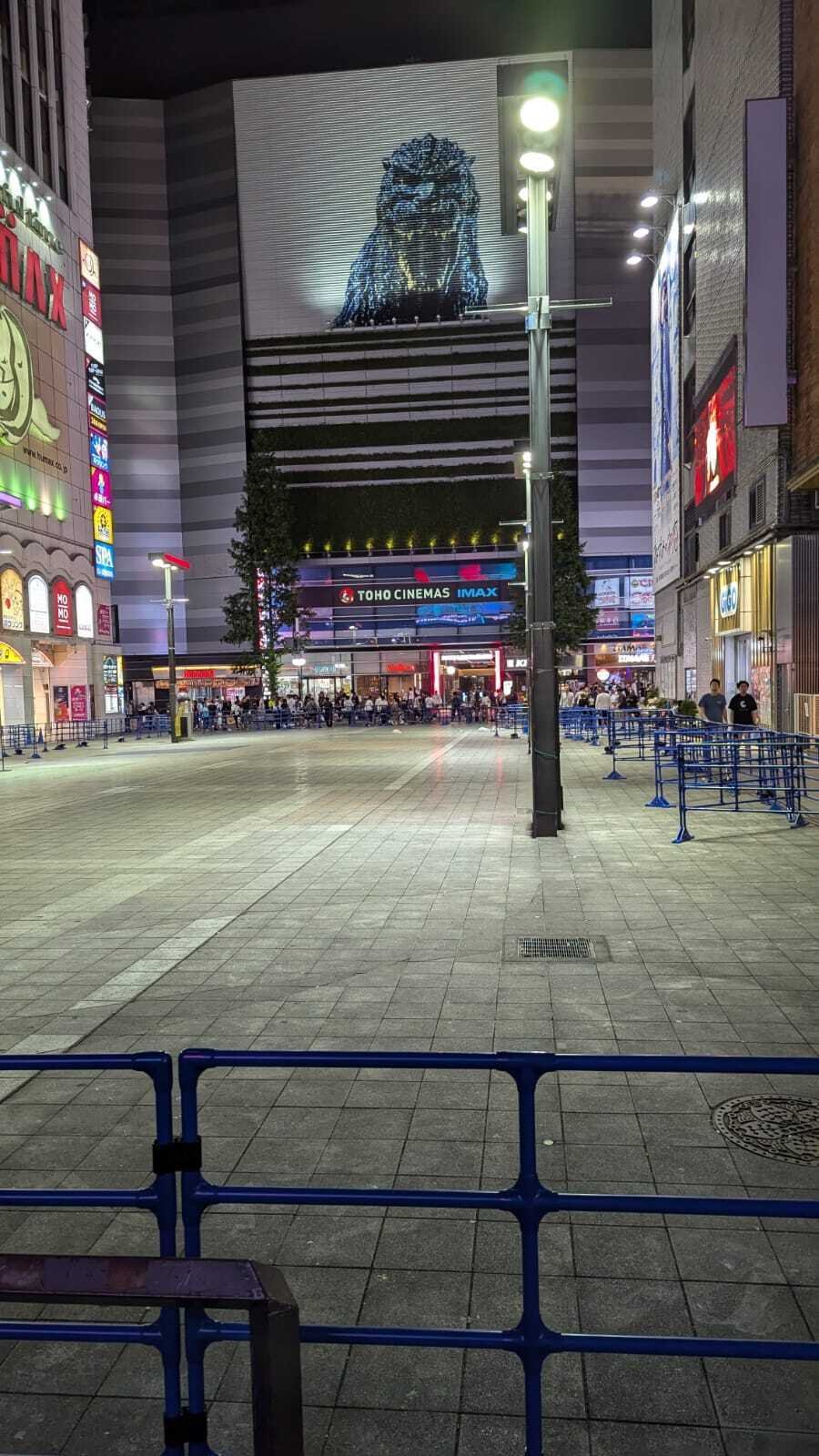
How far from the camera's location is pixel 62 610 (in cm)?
4891

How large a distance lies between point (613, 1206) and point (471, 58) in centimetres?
8921

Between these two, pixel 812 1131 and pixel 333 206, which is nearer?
pixel 812 1131

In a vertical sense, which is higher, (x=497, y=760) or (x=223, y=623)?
(x=223, y=623)

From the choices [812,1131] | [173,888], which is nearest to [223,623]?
[173,888]

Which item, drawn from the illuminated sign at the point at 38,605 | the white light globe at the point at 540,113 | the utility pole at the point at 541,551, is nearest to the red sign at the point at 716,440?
the utility pole at the point at 541,551

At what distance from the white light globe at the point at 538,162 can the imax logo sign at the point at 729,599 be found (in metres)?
18.0

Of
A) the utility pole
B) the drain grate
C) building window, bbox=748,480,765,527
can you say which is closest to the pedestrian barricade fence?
the drain grate

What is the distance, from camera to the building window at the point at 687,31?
36531 mm

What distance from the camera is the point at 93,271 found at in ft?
177

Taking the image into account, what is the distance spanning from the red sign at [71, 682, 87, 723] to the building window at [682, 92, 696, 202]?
35215 millimetres

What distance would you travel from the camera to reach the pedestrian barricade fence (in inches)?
96.7

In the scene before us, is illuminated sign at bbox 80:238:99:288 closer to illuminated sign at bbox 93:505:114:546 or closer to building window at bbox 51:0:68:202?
building window at bbox 51:0:68:202

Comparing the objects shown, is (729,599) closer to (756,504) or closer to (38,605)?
(756,504)

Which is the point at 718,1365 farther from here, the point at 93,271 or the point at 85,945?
the point at 93,271
